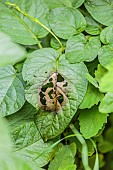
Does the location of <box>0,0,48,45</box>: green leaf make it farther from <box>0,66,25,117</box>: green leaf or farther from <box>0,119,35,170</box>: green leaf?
<box>0,119,35,170</box>: green leaf

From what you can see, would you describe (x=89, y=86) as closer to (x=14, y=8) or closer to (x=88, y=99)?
(x=88, y=99)

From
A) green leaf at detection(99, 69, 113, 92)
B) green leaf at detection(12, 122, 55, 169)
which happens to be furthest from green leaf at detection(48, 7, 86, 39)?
green leaf at detection(99, 69, 113, 92)

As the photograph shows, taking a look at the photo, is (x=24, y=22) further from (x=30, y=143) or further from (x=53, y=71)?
(x=30, y=143)

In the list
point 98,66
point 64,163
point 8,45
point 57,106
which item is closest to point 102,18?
point 98,66

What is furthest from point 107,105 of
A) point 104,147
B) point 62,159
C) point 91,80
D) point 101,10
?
point 104,147

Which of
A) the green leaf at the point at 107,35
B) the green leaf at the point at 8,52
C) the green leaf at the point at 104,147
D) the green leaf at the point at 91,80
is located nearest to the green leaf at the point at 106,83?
the green leaf at the point at 8,52

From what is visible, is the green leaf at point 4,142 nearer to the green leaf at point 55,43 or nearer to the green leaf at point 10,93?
the green leaf at point 10,93
